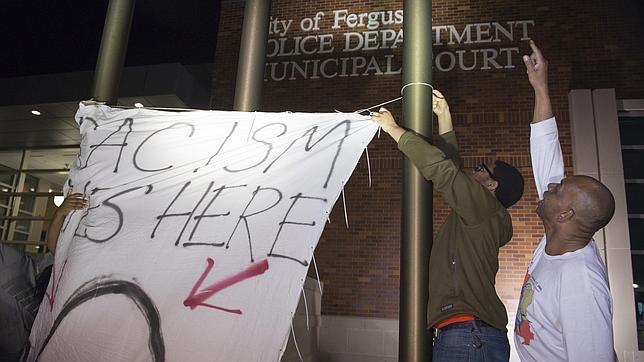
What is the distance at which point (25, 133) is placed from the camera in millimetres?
12336

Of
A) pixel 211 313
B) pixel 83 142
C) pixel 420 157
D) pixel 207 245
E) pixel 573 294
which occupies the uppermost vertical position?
pixel 83 142

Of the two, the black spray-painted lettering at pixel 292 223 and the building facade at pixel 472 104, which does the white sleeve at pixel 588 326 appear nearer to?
the black spray-painted lettering at pixel 292 223

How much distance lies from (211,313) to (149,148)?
4.05ft

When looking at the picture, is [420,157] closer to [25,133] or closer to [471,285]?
[471,285]

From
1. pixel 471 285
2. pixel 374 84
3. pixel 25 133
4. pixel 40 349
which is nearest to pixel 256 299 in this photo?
pixel 471 285

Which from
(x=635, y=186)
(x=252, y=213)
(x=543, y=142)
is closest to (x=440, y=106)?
(x=543, y=142)

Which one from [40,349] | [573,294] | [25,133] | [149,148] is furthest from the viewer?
[25,133]

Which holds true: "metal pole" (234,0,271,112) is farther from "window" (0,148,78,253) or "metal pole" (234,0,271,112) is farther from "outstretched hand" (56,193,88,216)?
"window" (0,148,78,253)

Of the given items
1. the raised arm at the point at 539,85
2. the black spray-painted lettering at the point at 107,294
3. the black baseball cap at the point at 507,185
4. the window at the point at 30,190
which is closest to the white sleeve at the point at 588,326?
the black baseball cap at the point at 507,185

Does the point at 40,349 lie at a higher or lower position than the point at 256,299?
lower

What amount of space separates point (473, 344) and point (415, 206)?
2.67 ft

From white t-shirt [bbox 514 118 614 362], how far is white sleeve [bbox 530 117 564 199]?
1.22ft

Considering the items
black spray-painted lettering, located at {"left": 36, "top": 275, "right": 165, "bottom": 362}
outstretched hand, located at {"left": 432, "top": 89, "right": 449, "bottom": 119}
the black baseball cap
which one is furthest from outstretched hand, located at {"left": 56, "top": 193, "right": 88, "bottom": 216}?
the black baseball cap

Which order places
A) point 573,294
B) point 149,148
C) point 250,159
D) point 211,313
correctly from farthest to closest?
point 149,148 < point 250,159 < point 211,313 < point 573,294
